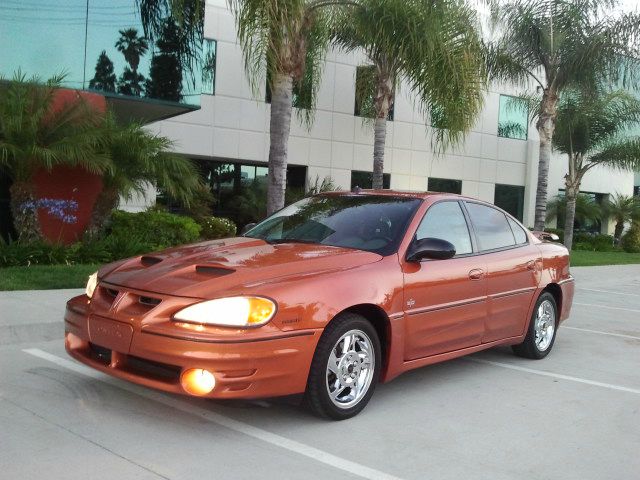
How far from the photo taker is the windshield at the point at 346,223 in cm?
531

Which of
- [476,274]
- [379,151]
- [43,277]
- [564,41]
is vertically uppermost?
[564,41]

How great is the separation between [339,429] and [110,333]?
1.56 m

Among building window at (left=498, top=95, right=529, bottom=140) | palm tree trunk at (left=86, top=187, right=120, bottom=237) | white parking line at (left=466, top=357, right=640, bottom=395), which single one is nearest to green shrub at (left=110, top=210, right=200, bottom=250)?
palm tree trunk at (left=86, top=187, right=120, bottom=237)

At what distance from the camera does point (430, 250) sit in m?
5.11

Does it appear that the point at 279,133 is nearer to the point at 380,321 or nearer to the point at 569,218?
the point at 380,321

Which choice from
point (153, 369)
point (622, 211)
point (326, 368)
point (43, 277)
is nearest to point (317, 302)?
point (326, 368)

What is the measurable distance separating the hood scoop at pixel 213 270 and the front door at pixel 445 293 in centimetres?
131

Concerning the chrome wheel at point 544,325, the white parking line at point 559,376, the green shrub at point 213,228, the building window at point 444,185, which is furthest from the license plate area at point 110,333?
the building window at point 444,185

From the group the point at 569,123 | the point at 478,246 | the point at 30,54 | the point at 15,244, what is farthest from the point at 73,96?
the point at 569,123

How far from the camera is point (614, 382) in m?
6.19

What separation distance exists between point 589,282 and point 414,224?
11.5 metres

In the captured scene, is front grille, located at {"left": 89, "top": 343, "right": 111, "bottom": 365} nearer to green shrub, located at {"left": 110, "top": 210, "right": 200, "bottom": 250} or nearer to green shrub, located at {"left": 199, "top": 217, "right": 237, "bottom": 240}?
green shrub, located at {"left": 110, "top": 210, "right": 200, "bottom": 250}

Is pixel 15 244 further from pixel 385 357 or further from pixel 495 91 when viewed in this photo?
pixel 495 91

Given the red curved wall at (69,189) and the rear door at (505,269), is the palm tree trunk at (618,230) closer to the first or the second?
the red curved wall at (69,189)
